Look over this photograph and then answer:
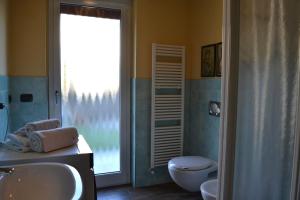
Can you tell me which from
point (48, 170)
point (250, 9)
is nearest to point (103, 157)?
point (48, 170)

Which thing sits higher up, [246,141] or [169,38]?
[169,38]

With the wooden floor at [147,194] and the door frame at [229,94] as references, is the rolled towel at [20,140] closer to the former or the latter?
the wooden floor at [147,194]

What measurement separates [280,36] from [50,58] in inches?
92.4

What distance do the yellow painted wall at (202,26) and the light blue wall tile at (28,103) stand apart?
172 cm

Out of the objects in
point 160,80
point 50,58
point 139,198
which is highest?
point 50,58

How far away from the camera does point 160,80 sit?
299 centimetres

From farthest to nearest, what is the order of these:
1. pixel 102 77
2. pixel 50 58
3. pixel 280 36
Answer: pixel 102 77 → pixel 50 58 → pixel 280 36

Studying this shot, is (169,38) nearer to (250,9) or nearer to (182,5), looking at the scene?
(182,5)

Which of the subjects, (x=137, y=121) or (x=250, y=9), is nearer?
(x=250, y=9)

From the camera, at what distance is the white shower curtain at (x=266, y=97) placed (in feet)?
2.83

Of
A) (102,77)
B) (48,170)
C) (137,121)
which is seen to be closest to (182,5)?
(102,77)

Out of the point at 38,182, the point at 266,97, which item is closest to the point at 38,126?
the point at 38,182

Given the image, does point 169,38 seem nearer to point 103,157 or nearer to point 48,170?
point 103,157

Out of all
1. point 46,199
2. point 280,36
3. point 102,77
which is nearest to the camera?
point 280,36
